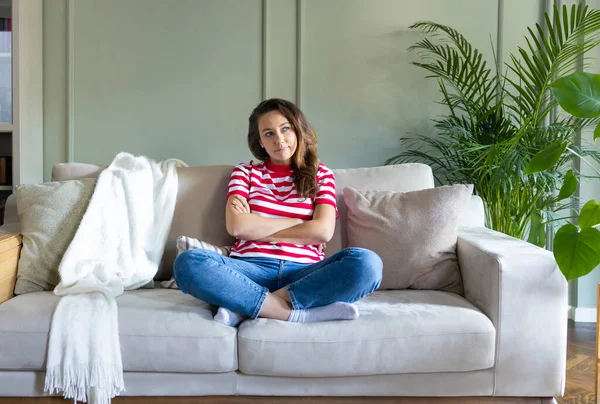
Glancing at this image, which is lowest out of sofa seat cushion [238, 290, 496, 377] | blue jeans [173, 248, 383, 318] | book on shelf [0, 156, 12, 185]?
sofa seat cushion [238, 290, 496, 377]

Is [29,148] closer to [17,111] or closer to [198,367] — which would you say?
[17,111]

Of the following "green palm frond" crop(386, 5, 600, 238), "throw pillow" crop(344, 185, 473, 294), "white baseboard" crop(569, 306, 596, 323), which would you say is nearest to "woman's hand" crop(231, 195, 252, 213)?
"throw pillow" crop(344, 185, 473, 294)

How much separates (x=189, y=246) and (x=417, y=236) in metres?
0.79

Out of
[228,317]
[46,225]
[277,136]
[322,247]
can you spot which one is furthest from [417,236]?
[46,225]

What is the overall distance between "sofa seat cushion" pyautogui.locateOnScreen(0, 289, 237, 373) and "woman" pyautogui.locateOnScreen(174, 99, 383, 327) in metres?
0.08

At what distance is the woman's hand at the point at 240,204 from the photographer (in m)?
1.96

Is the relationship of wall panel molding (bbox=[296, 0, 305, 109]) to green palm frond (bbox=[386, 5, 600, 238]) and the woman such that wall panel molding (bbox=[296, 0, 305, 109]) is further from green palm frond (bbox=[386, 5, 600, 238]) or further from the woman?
the woman

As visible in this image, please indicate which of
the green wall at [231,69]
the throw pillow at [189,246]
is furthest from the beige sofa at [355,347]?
the green wall at [231,69]

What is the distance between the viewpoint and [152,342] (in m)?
1.59

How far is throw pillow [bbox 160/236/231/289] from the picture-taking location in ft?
6.41

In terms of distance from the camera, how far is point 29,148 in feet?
9.11

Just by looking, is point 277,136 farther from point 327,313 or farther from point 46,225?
point 46,225

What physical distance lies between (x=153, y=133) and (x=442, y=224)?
5.33ft

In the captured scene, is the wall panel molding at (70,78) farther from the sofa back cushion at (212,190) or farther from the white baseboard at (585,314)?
the white baseboard at (585,314)
